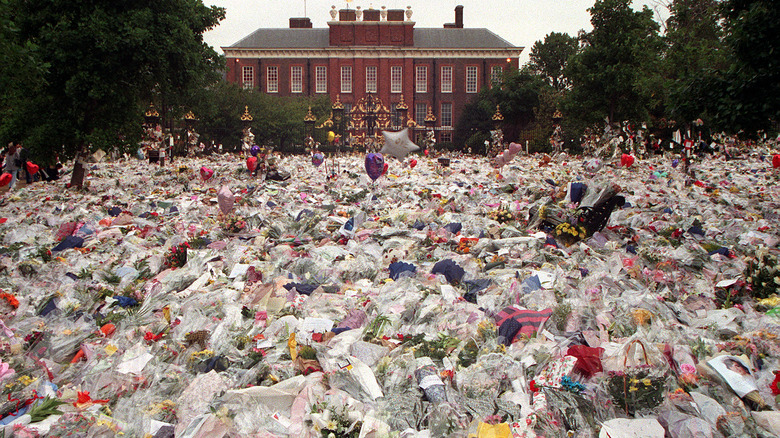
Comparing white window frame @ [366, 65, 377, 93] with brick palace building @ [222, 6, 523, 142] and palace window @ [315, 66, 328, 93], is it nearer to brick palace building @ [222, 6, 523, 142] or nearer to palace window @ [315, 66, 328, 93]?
brick palace building @ [222, 6, 523, 142]

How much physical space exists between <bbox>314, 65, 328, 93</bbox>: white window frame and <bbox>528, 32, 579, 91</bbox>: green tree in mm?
15599

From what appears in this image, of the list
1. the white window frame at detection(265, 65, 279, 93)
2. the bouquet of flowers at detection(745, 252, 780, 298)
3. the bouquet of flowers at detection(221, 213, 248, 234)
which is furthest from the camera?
the white window frame at detection(265, 65, 279, 93)

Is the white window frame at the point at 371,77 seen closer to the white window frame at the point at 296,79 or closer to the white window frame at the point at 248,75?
the white window frame at the point at 296,79

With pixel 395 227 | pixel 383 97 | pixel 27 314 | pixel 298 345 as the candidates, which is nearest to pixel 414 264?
pixel 395 227

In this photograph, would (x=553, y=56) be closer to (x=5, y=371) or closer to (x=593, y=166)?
(x=593, y=166)

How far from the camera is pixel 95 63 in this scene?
39.4 ft

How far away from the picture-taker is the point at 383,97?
44625 millimetres

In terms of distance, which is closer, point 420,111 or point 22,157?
point 22,157

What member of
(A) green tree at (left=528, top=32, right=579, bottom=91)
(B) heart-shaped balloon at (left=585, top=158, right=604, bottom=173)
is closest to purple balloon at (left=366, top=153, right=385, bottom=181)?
(B) heart-shaped balloon at (left=585, top=158, right=604, bottom=173)

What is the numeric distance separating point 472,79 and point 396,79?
598 cm

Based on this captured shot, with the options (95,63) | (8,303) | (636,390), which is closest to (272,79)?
(95,63)

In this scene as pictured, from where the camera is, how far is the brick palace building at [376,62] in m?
44.2

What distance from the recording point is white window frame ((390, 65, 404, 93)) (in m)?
45.0

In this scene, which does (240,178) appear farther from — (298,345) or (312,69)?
(312,69)
